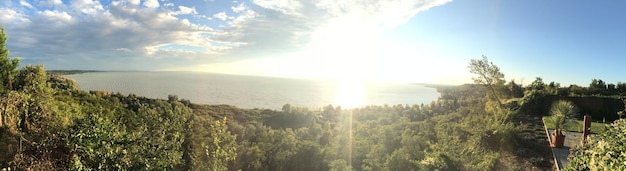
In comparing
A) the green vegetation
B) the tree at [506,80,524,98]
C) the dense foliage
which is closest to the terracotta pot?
the green vegetation

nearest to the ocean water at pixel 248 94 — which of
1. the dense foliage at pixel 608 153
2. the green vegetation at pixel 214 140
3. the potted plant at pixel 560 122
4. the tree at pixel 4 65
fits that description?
the tree at pixel 4 65

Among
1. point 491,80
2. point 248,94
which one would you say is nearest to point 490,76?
point 491,80

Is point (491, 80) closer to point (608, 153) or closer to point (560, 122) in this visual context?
point (560, 122)

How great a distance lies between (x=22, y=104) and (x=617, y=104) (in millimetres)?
19902

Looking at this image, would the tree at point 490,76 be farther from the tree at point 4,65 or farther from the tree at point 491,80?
the tree at point 4,65

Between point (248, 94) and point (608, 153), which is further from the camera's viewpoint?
point (248, 94)

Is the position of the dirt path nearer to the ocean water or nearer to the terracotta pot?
the terracotta pot

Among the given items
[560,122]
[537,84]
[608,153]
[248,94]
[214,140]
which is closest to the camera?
[608,153]

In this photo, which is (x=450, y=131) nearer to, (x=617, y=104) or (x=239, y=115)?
(x=617, y=104)

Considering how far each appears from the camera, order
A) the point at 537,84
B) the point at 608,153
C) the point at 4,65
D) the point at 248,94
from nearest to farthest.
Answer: the point at 608,153, the point at 4,65, the point at 537,84, the point at 248,94

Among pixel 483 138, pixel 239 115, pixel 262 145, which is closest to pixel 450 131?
pixel 483 138

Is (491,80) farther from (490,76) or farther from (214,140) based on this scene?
(214,140)

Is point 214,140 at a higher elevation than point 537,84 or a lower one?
lower

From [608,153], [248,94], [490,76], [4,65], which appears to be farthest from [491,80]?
[248,94]
